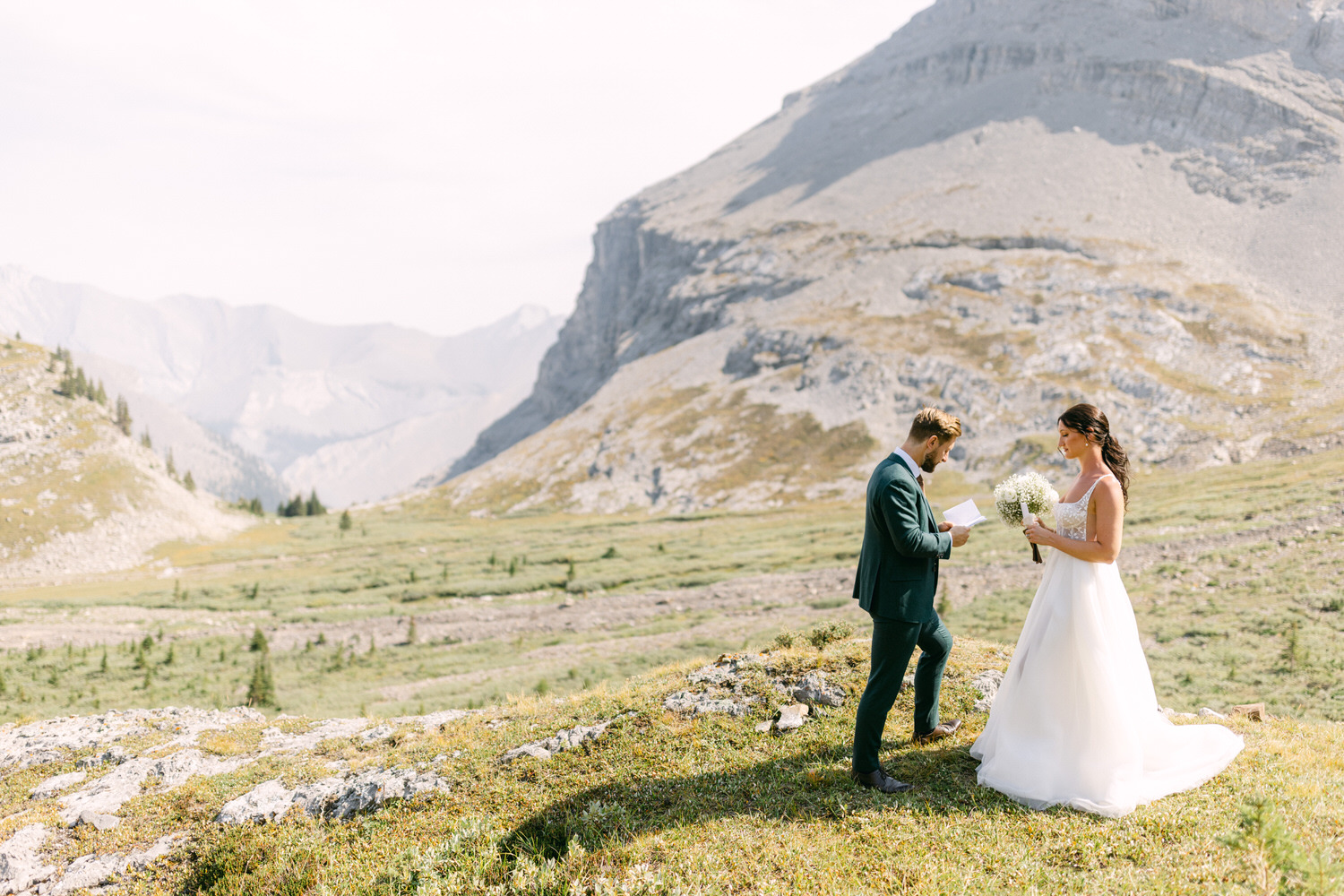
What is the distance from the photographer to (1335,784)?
801 cm

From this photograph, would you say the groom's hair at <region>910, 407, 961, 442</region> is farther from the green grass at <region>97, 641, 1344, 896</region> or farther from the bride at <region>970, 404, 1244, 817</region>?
the green grass at <region>97, 641, 1344, 896</region>

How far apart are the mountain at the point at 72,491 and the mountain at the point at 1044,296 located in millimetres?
55347

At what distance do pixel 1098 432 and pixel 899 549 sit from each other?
2.88m

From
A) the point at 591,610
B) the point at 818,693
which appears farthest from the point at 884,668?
the point at 591,610

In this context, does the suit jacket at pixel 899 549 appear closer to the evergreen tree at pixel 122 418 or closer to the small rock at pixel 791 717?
the small rock at pixel 791 717

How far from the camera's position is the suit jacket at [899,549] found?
319 inches

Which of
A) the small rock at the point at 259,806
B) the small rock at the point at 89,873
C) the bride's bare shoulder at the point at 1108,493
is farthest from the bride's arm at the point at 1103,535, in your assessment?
the small rock at the point at 89,873

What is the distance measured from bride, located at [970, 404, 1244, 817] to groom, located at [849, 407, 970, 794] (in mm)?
1267

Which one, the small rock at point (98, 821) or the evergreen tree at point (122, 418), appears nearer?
the small rock at point (98, 821)

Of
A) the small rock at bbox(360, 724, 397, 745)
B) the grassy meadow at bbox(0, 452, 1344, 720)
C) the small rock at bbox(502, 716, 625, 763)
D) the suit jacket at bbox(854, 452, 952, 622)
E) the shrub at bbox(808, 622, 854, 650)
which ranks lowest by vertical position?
the grassy meadow at bbox(0, 452, 1344, 720)

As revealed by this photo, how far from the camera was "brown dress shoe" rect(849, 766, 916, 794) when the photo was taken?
8641 mm

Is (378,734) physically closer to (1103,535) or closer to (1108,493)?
(1103,535)

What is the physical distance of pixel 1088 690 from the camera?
8.18 metres

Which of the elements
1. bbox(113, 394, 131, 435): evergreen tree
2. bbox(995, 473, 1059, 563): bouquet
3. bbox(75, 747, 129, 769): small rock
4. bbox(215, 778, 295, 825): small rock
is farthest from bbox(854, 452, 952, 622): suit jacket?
bbox(113, 394, 131, 435): evergreen tree
